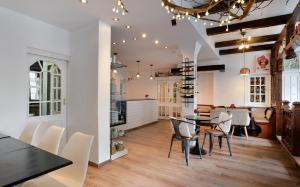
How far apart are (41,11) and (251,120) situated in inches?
241

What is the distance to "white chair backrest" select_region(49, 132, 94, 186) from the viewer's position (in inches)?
67.8

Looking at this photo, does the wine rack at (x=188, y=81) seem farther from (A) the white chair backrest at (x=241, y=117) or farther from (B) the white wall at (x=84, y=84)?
(B) the white wall at (x=84, y=84)

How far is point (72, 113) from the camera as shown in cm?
358

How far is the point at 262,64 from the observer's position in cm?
651

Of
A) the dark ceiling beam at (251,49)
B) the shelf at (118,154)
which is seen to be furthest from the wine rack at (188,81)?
the dark ceiling beam at (251,49)

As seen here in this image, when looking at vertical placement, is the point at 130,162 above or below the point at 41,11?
below

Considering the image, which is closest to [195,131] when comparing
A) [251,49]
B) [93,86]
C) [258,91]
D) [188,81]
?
[188,81]

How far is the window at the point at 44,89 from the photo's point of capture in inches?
127

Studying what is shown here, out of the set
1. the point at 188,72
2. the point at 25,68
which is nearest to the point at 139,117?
the point at 188,72

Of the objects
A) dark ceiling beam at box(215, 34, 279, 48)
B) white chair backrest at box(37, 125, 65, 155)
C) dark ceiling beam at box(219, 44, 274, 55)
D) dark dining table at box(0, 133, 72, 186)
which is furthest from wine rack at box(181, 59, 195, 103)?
dark dining table at box(0, 133, 72, 186)

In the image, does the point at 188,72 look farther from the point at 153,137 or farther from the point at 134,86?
the point at 134,86

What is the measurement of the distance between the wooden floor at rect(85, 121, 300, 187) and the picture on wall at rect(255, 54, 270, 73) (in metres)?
3.27

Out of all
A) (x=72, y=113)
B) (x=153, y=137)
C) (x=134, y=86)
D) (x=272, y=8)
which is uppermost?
(x=272, y=8)

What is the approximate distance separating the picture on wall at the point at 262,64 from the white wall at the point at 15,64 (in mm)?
6885
